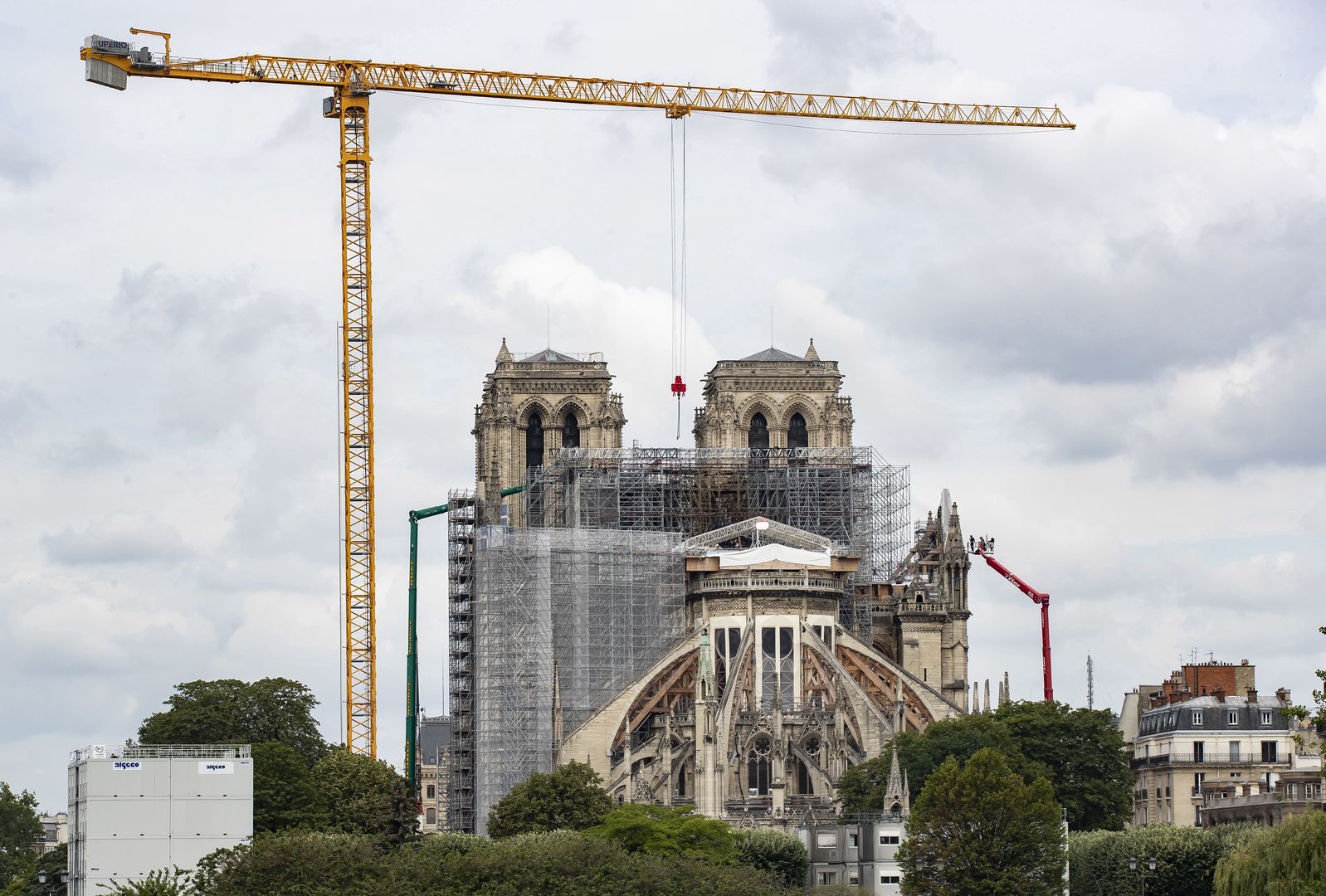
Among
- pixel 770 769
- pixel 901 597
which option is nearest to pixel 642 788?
pixel 770 769

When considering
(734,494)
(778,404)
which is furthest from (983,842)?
(778,404)

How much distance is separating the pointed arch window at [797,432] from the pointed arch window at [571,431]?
40.4ft

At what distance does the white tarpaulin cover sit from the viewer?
167m

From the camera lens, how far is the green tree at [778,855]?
137 meters

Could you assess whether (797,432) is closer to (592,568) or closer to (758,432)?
(758,432)

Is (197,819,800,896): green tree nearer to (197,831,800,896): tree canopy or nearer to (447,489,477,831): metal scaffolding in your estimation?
(197,831,800,896): tree canopy

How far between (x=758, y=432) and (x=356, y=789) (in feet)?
157

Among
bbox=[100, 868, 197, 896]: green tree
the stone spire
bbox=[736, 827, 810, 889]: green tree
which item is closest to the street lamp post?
the stone spire

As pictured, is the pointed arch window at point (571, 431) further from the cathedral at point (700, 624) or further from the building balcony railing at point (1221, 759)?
the building balcony railing at point (1221, 759)

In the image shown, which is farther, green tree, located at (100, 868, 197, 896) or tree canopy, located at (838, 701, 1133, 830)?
tree canopy, located at (838, 701, 1133, 830)

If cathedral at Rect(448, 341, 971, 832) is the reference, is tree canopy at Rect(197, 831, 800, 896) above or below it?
below

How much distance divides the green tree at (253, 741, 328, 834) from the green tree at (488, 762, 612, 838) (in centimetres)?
903

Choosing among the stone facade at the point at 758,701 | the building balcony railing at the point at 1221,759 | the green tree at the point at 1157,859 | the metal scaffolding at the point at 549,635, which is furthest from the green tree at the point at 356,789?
the building balcony railing at the point at 1221,759

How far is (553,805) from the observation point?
144 m
